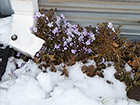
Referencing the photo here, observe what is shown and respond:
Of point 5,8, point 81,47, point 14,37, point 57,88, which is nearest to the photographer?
point 57,88

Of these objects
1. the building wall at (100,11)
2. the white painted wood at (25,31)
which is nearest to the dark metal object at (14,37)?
the white painted wood at (25,31)

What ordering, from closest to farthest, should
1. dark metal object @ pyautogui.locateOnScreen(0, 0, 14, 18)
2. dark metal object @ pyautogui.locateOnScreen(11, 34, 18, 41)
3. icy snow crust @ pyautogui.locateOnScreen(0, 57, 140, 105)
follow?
icy snow crust @ pyautogui.locateOnScreen(0, 57, 140, 105) < dark metal object @ pyautogui.locateOnScreen(11, 34, 18, 41) < dark metal object @ pyautogui.locateOnScreen(0, 0, 14, 18)

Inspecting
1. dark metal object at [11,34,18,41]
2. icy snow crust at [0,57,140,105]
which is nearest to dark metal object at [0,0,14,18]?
dark metal object at [11,34,18,41]

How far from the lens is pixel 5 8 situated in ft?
9.16

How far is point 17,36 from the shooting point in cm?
257

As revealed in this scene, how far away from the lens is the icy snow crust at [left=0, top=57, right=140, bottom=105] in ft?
7.45

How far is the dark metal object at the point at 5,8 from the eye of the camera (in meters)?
2.71

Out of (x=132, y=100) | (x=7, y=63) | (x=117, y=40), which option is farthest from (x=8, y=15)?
(x=132, y=100)

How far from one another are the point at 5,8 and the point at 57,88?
149 cm

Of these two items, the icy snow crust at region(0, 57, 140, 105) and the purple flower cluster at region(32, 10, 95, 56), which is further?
the purple flower cluster at region(32, 10, 95, 56)

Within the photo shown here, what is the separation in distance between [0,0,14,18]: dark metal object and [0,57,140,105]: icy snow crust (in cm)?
78

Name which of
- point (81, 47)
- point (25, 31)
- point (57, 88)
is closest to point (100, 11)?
point (81, 47)

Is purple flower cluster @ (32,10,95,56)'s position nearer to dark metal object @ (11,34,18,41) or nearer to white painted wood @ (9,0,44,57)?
white painted wood @ (9,0,44,57)

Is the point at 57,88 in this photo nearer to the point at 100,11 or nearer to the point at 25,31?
the point at 25,31
